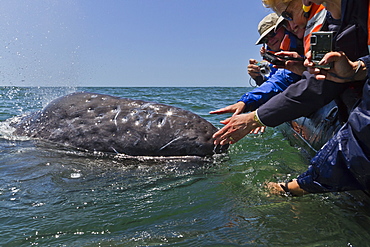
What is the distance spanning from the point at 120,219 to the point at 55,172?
1199 millimetres

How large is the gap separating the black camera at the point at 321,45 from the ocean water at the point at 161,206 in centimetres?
99

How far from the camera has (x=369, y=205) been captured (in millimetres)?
2324

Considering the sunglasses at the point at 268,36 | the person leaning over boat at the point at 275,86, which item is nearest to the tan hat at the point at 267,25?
the sunglasses at the point at 268,36

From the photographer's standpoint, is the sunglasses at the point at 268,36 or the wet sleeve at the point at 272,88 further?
the sunglasses at the point at 268,36

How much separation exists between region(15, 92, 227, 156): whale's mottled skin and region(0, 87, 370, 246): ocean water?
0.55ft

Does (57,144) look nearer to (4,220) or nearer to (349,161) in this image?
(4,220)

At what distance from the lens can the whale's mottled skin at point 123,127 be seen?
3.56 m

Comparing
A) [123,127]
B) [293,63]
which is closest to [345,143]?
[293,63]

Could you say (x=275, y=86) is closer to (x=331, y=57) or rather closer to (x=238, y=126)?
(x=238, y=126)

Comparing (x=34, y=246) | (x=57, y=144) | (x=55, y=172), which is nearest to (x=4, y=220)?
(x=34, y=246)

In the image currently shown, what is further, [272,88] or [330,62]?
[272,88]

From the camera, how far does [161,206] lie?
2.51m

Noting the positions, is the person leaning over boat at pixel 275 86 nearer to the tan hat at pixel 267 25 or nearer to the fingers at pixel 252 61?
the tan hat at pixel 267 25

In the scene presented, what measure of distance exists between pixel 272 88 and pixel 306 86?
132cm
